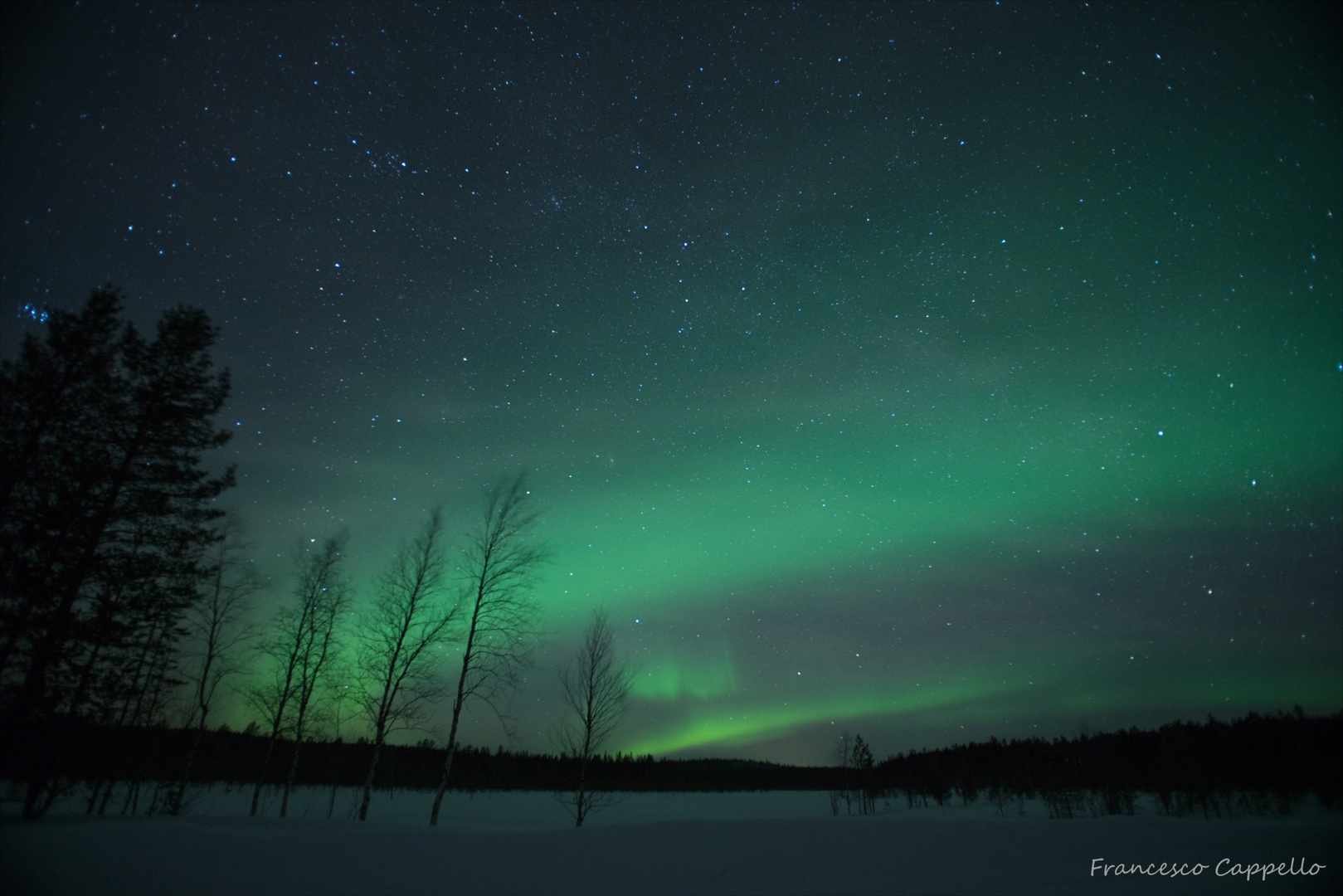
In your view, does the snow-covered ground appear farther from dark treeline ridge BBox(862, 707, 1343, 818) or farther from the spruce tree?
dark treeline ridge BBox(862, 707, 1343, 818)

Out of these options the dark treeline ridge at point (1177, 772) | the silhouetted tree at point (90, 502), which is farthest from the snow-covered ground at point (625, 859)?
the dark treeline ridge at point (1177, 772)

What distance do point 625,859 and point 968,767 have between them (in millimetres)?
114865

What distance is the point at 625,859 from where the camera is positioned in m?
12.1

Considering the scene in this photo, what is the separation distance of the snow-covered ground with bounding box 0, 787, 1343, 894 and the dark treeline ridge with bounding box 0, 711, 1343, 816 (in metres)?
4.10

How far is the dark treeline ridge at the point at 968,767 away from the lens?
65.0 feet

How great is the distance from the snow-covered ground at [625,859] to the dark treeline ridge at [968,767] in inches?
161

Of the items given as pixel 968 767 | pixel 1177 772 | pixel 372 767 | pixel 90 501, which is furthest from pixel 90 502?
pixel 968 767

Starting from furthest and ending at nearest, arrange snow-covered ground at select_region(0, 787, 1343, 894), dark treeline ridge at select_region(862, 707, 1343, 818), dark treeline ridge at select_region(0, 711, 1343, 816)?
dark treeline ridge at select_region(862, 707, 1343, 818)
dark treeline ridge at select_region(0, 711, 1343, 816)
snow-covered ground at select_region(0, 787, 1343, 894)

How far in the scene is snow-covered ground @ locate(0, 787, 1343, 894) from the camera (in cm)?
1006

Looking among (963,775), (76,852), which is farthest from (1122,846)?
(963,775)

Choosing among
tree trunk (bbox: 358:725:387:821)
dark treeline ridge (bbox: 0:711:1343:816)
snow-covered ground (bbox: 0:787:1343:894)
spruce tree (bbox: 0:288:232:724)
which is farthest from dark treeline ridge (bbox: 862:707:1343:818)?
spruce tree (bbox: 0:288:232:724)

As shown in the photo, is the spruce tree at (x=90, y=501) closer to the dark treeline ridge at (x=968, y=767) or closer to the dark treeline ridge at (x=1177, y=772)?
the dark treeline ridge at (x=968, y=767)

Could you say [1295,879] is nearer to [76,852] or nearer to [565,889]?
[565,889]

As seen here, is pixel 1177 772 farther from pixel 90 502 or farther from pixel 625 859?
pixel 90 502
